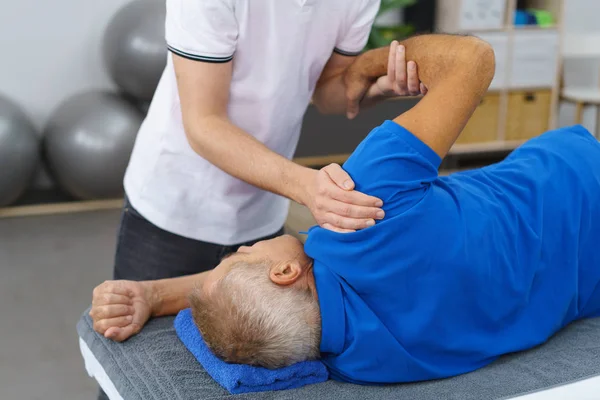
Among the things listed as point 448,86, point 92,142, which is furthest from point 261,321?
point 92,142

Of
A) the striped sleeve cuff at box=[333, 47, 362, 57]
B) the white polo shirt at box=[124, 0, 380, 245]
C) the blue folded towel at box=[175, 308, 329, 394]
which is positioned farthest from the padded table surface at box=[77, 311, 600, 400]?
the striped sleeve cuff at box=[333, 47, 362, 57]

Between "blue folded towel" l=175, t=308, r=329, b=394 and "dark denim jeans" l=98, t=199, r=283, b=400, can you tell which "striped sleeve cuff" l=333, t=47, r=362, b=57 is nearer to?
"dark denim jeans" l=98, t=199, r=283, b=400

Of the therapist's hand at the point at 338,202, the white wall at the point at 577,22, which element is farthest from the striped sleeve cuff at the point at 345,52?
the white wall at the point at 577,22

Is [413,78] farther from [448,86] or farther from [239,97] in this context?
[239,97]

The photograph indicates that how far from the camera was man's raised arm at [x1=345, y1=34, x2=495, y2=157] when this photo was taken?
122 centimetres

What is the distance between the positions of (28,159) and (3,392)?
67.4 inches

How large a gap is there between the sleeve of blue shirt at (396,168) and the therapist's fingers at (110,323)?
1.76ft

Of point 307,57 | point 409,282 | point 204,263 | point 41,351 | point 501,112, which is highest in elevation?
point 307,57

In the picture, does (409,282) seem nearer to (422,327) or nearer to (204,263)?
(422,327)

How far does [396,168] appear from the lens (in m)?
1.19

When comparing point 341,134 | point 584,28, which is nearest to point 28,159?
point 341,134

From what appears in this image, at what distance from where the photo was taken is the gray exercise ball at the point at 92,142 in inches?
151

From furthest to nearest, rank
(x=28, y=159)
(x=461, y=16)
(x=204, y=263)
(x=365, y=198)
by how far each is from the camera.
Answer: (x=461, y=16), (x=28, y=159), (x=204, y=263), (x=365, y=198)

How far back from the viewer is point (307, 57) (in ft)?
5.22
